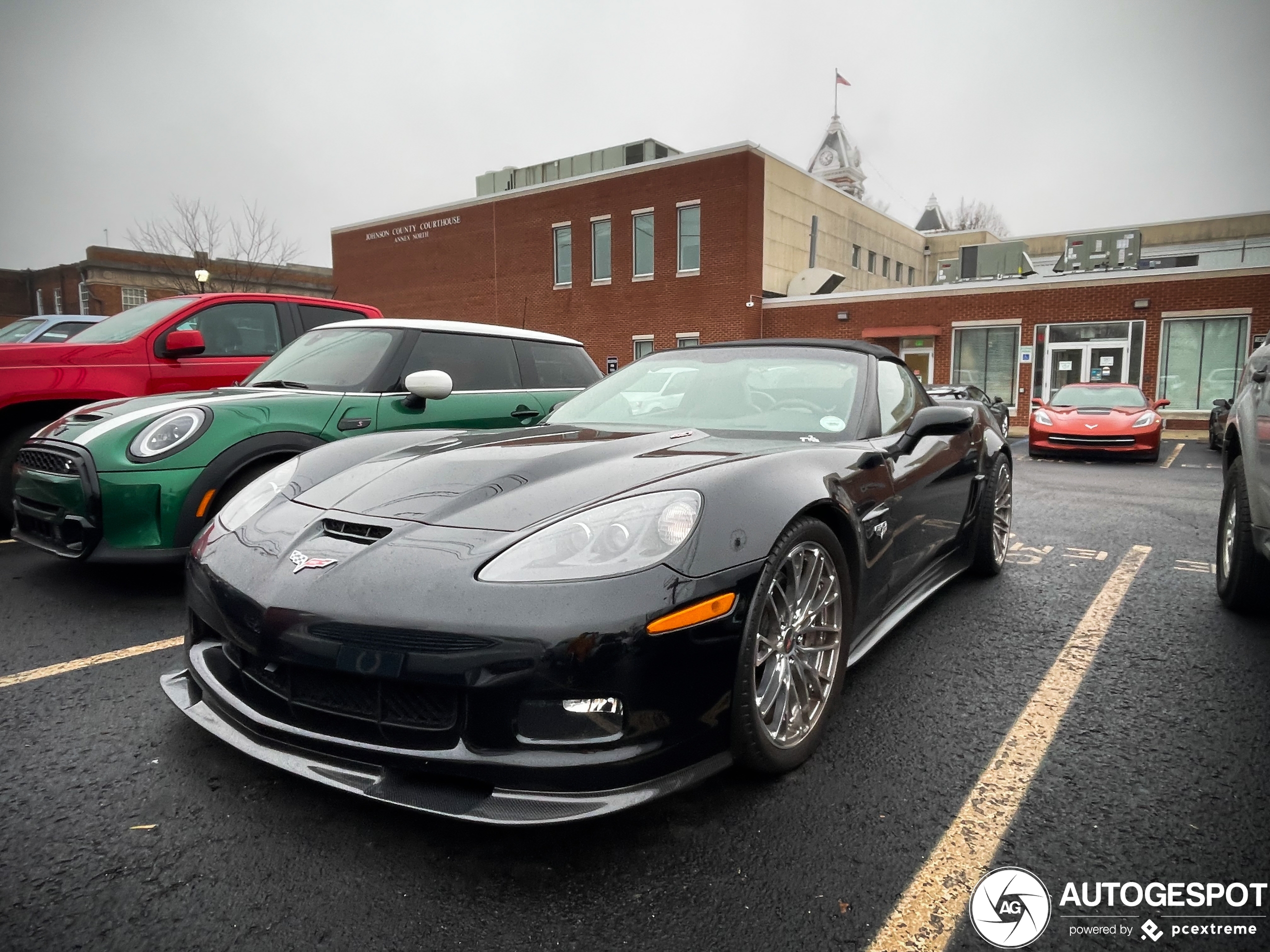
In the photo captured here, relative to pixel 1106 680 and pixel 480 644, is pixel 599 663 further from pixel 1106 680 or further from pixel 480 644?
pixel 1106 680

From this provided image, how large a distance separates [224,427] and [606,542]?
9.32 feet

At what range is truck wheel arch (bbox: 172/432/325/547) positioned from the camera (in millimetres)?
3742

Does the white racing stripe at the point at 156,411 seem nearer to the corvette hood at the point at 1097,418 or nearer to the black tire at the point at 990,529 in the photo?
the black tire at the point at 990,529

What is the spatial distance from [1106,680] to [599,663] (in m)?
2.25

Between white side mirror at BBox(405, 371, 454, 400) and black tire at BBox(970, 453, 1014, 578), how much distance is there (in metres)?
2.90

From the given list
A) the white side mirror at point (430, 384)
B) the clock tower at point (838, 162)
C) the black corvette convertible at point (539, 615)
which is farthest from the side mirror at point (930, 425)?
the clock tower at point (838, 162)

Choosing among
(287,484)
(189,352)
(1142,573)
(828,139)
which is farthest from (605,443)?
(828,139)


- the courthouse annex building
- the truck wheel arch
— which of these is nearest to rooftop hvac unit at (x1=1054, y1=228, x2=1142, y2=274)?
→ the courthouse annex building

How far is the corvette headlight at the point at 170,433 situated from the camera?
3744mm

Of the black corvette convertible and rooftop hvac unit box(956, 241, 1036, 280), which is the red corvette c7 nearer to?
the black corvette convertible

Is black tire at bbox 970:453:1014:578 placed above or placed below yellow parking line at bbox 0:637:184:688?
above

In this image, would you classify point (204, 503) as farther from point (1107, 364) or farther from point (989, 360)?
point (1107, 364)

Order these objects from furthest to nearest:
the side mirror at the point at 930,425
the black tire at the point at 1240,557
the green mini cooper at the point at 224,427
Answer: the green mini cooper at the point at 224,427
the black tire at the point at 1240,557
the side mirror at the point at 930,425

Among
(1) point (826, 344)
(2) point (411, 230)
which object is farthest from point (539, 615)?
(2) point (411, 230)
